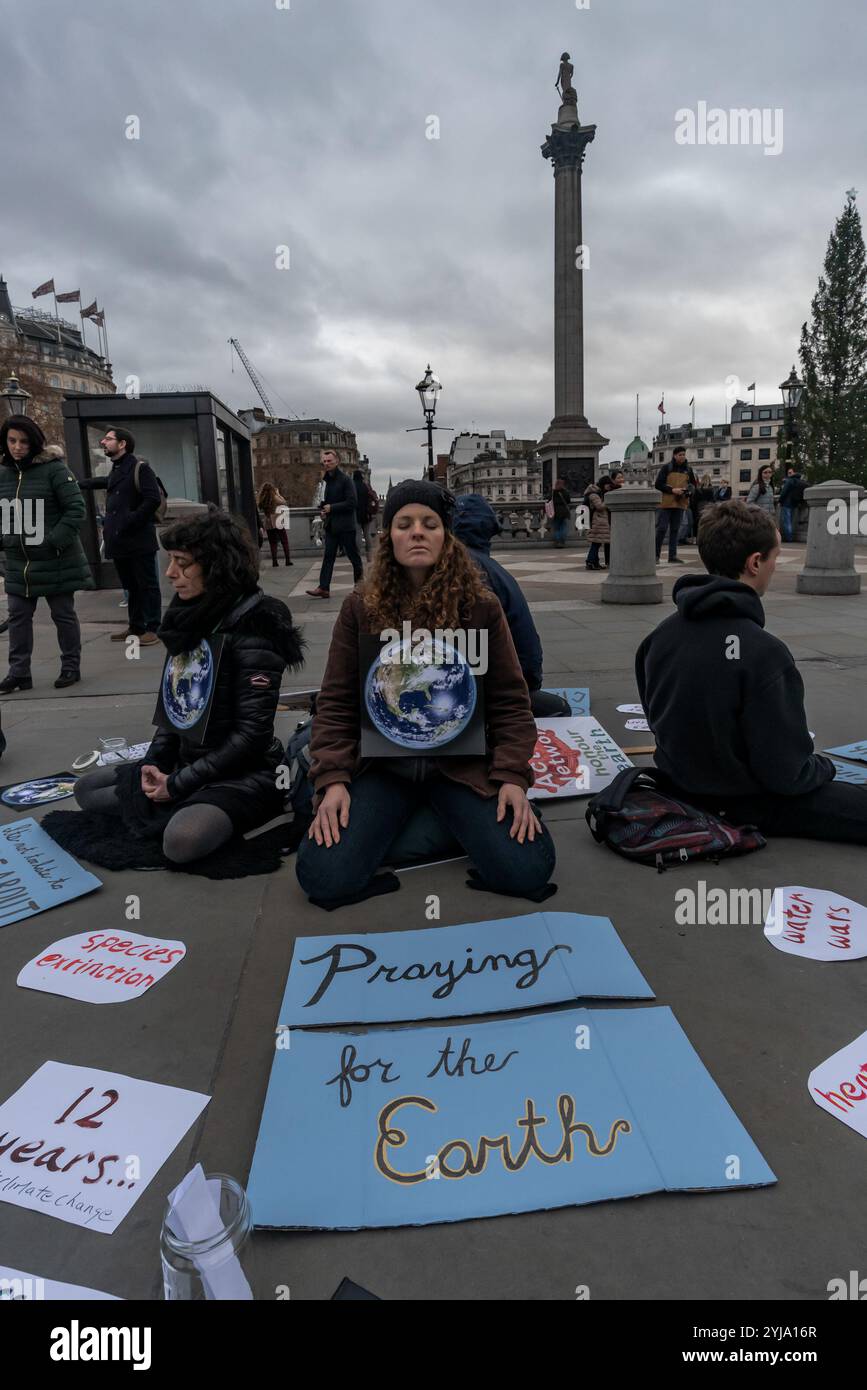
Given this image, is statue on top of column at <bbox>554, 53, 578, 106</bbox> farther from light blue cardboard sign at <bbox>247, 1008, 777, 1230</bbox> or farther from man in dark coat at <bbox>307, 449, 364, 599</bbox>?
light blue cardboard sign at <bbox>247, 1008, 777, 1230</bbox>

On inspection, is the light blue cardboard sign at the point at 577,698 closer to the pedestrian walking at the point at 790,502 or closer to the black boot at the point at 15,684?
the black boot at the point at 15,684

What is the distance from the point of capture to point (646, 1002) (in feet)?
7.32

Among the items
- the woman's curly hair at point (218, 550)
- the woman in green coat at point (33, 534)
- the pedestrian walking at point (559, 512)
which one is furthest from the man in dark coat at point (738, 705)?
the pedestrian walking at point (559, 512)

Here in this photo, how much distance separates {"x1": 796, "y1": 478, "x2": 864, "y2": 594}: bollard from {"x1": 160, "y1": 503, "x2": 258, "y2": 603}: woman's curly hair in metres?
9.31

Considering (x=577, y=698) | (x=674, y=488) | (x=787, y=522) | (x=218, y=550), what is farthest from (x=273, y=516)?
(x=218, y=550)

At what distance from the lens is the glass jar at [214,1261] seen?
1331 millimetres

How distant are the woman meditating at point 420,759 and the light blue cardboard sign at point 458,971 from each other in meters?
0.28

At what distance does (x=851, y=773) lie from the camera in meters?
3.90

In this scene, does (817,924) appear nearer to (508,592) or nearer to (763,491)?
(508,592)

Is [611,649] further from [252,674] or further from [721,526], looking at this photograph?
[252,674]

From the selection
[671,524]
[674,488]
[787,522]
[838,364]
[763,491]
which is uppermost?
[838,364]

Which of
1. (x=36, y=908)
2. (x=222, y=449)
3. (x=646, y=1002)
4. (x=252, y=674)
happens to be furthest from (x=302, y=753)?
(x=222, y=449)

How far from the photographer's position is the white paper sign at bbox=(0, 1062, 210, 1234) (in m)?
1.63

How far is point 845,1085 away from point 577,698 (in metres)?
3.63
